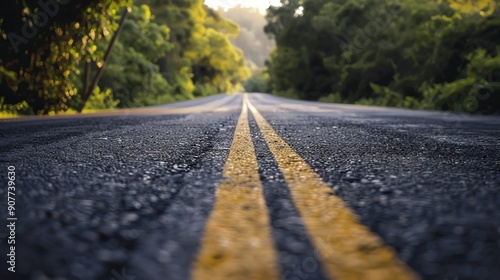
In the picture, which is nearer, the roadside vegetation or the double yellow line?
the double yellow line

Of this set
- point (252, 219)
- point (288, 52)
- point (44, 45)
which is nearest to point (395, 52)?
point (288, 52)

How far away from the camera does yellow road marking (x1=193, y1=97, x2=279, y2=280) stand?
111cm

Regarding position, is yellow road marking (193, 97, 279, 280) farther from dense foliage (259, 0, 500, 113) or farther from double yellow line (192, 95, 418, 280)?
dense foliage (259, 0, 500, 113)

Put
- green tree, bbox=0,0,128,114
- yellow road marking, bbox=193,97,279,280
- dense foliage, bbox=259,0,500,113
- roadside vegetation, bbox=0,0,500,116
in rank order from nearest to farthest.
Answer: yellow road marking, bbox=193,97,279,280 → green tree, bbox=0,0,128,114 → roadside vegetation, bbox=0,0,500,116 → dense foliage, bbox=259,0,500,113

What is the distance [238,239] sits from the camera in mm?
1335

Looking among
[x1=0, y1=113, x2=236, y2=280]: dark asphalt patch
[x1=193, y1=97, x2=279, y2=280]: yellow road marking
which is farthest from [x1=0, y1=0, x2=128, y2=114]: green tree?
[x1=193, y1=97, x2=279, y2=280]: yellow road marking

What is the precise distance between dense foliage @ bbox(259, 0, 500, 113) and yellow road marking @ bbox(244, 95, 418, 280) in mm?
12287

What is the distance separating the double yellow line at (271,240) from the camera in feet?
3.64

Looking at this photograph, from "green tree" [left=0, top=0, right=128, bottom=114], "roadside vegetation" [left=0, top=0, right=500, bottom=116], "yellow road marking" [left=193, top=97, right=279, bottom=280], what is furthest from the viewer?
"roadside vegetation" [left=0, top=0, right=500, bottom=116]

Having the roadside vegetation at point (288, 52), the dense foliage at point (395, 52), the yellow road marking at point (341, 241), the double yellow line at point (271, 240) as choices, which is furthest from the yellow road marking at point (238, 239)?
the dense foliage at point (395, 52)

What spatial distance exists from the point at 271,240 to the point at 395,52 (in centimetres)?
2649

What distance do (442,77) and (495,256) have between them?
18.9 m

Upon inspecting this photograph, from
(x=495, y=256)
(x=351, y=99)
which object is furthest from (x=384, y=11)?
(x=495, y=256)

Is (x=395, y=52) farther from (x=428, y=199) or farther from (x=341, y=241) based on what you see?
(x=341, y=241)
